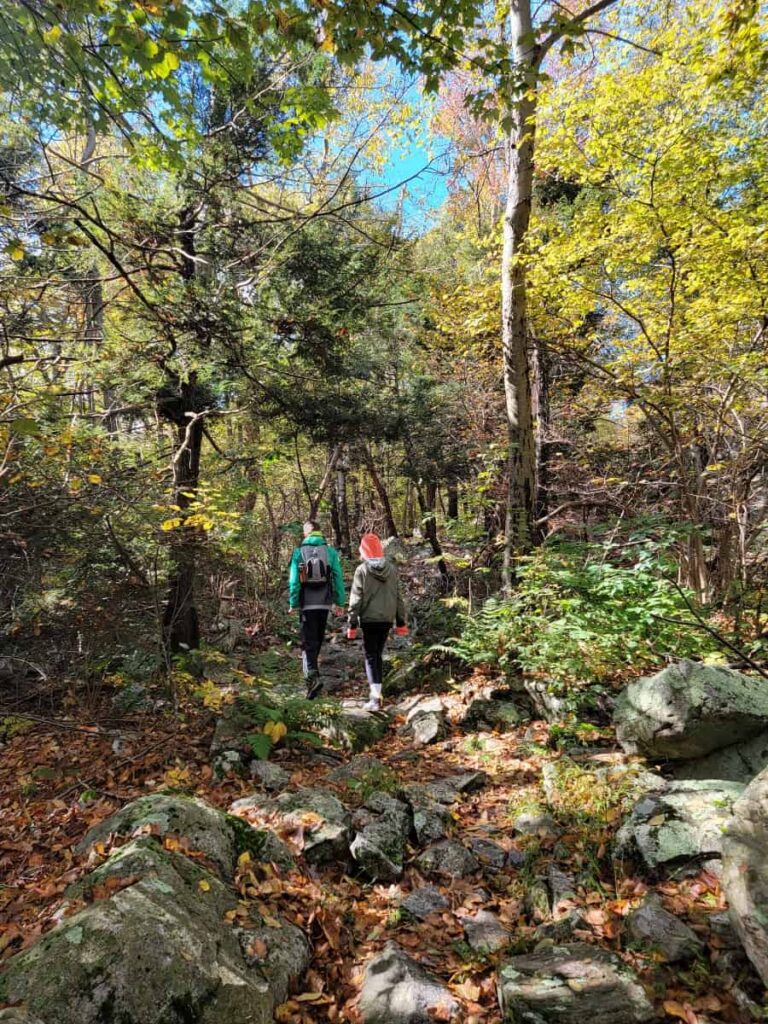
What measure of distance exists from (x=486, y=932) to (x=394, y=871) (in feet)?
2.30

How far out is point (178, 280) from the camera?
6.33 metres

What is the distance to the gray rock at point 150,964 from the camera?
182 centimetres

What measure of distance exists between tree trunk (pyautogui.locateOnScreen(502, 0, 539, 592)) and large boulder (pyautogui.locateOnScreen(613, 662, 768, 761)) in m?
2.82

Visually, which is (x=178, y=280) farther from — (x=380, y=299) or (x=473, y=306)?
(x=473, y=306)

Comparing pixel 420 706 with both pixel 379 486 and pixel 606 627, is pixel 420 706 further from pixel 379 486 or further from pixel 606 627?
pixel 379 486

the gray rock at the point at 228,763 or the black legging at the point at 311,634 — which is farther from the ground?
the black legging at the point at 311,634

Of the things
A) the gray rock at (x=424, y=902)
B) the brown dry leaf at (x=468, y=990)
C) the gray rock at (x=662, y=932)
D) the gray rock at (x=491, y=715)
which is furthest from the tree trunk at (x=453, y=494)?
the brown dry leaf at (x=468, y=990)

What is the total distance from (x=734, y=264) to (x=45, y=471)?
332 inches

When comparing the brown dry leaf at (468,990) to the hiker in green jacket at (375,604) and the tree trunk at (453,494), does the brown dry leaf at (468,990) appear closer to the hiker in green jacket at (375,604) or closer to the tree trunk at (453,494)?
the hiker in green jacket at (375,604)

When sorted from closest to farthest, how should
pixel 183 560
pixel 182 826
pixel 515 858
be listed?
pixel 182 826
pixel 515 858
pixel 183 560

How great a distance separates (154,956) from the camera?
199cm

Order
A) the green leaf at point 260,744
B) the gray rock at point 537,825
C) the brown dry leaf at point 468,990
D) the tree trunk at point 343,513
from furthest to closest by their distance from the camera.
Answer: the tree trunk at point 343,513
the green leaf at point 260,744
the gray rock at point 537,825
the brown dry leaf at point 468,990

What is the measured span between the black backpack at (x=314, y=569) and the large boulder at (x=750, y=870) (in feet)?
16.2

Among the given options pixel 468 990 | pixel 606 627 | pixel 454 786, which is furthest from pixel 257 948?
pixel 606 627
